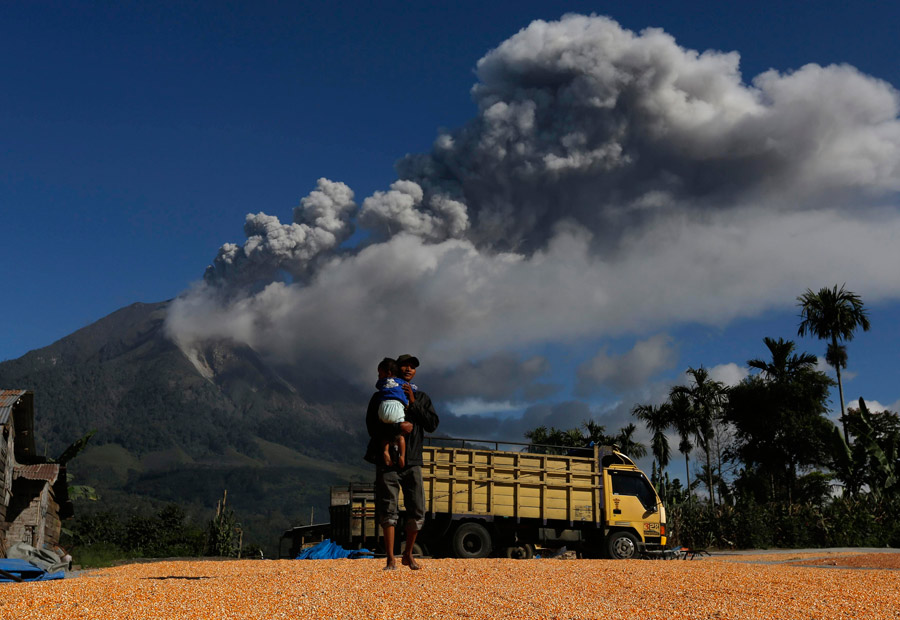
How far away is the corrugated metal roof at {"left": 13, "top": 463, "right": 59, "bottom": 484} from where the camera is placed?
20.6 m

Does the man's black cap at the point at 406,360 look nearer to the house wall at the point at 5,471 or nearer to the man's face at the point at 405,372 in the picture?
the man's face at the point at 405,372

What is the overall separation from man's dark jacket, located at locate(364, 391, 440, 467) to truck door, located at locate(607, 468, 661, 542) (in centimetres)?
1042

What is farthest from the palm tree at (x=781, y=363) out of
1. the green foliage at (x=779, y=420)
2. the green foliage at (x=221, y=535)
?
the green foliage at (x=221, y=535)

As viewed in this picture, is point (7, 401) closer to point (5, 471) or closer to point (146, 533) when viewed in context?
point (5, 471)

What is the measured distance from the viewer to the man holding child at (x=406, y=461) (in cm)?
834

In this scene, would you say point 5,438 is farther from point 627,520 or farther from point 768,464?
point 768,464

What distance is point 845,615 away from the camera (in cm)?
583

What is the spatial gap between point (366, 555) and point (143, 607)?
9387mm

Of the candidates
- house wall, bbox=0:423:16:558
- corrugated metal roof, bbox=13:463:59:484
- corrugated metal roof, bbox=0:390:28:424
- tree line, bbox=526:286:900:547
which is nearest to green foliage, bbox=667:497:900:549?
tree line, bbox=526:286:900:547

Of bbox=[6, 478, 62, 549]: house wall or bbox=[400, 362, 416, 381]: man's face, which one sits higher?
bbox=[400, 362, 416, 381]: man's face

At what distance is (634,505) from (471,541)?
3.94 meters

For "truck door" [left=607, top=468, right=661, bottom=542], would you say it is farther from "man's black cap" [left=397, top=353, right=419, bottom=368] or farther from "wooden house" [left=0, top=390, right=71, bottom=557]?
"wooden house" [left=0, top=390, right=71, bottom=557]

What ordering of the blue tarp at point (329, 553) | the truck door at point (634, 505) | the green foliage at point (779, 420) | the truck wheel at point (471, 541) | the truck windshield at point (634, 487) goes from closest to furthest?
the blue tarp at point (329, 553), the truck wheel at point (471, 541), the truck door at point (634, 505), the truck windshield at point (634, 487), the green foliage at point (779, 420)

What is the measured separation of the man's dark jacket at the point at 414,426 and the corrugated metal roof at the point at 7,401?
13.0 m
